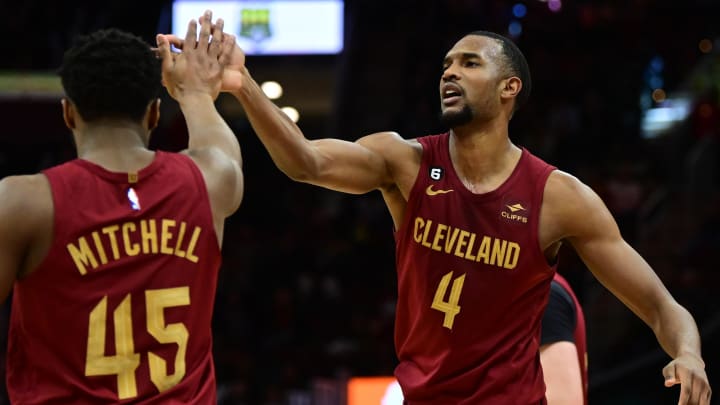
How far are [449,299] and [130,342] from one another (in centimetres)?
168

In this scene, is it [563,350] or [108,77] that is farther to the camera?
[563,350]

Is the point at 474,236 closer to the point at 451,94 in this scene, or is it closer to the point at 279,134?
the point at 451,94

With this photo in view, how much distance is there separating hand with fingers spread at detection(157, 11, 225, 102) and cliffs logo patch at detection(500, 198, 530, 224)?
1.43 m

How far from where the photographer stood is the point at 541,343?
18.7 ft

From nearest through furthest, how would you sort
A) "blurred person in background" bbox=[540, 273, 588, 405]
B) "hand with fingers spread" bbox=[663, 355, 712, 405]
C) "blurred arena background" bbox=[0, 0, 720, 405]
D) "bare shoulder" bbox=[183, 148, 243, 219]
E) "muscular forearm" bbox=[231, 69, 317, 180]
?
"bare shoulder" bbox=[183, 148, 243, 219]
"hand with fingers spread" bbox=[663, 355, 712, 405]
"muscular forearm" bbox=[231, 69, 317, 180]
"blurred person in background" bbox=[540, 273, 588, 405]
"blurred arena background" bbox=[0, 0, 720, 405]

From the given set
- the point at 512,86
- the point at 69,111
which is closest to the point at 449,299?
the point at 512,86

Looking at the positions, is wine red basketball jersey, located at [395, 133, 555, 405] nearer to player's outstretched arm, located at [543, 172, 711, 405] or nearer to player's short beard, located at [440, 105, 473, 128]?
player's outstretched arm, located at [543, 172, 711, 405]

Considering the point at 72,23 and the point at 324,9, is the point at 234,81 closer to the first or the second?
the point at 324,9

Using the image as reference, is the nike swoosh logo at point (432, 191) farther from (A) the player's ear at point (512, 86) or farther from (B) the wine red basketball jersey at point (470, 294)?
(A) the player's ear at point (512, 86)

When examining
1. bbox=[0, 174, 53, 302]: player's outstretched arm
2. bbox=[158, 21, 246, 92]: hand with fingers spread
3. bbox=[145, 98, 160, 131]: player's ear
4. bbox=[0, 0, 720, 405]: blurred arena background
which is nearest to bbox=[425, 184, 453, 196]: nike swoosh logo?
bbox=[158, 21, 246, 92]: hand with fingers spread

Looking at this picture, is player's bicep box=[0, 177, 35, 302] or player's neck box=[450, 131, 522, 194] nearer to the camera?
player's bicep box=[0, 177, 35, 302]

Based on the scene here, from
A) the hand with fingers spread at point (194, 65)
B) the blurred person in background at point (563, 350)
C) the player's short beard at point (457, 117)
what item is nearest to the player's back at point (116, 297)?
the hand with fingers spread at point (194, 65)

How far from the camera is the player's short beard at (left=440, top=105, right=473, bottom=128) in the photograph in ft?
16.5

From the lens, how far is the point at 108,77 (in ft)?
11.9
